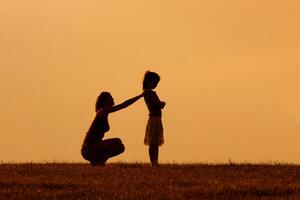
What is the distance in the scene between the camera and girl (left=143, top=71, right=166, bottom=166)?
1997 cm

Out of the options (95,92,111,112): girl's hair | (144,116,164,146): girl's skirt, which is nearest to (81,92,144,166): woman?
(95,92,111,112): girl's hair

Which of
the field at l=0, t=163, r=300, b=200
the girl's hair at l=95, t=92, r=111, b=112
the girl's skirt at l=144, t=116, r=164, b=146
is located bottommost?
the field at l=0, t=163, r=300, b=200

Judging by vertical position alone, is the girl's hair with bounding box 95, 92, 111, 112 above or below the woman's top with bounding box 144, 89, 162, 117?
above

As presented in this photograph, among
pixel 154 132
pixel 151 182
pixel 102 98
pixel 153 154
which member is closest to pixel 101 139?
pixel 102 98

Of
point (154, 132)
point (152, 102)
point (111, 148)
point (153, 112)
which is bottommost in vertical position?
point (111, 148)

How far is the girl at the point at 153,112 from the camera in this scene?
65.5ft

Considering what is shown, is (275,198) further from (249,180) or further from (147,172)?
(147,172)

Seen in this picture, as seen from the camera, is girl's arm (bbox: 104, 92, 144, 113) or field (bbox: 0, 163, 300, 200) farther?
girl's arm (bbox: 104, 92, 144, 113)

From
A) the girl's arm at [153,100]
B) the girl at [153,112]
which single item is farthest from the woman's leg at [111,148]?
the girl's arm at [153,100]

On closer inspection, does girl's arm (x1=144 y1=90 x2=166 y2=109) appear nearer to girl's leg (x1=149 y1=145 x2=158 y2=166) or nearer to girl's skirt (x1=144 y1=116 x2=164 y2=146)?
girl's skirt (x1=144 y1=116 x2=164 y2=146)

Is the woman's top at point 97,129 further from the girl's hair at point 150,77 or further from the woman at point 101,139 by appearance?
the girl's hair at point 150,77

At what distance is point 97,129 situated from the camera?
2075cm

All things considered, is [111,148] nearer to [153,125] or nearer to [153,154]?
[153,154]

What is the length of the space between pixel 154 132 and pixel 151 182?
13.1 feet
